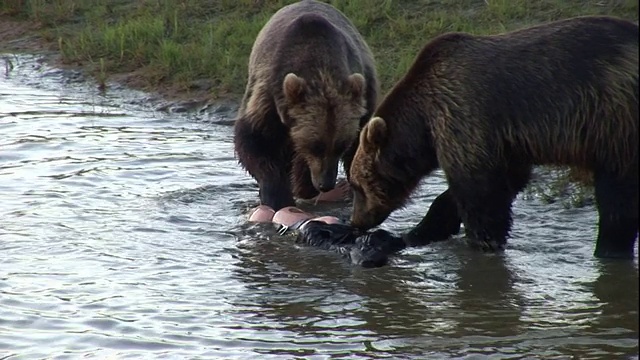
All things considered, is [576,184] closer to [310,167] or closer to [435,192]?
[435,192]

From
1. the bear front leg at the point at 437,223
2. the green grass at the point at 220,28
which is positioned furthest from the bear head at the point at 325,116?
the green grass at the point at 220,28

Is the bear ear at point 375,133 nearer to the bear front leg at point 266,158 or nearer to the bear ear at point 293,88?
the bear ear at point 293,88

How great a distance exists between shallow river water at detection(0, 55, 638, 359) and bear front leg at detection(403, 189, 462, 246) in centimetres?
9

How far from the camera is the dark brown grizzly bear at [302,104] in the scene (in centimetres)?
814

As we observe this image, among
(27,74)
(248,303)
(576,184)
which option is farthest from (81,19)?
(248,303)

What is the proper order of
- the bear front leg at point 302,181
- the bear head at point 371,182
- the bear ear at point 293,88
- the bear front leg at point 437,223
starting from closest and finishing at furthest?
the bear head at point 371,182 < the bear front leg at point 437,223 < the bear ear at point 293,88 < the bear front leg at point 302,181

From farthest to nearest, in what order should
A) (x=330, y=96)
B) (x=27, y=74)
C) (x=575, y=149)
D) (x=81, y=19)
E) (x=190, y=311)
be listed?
(x=81, y=19) → (x=27, y=74) → (x=330, y=96) → (x=575, y=149) → (x=190, y=311)

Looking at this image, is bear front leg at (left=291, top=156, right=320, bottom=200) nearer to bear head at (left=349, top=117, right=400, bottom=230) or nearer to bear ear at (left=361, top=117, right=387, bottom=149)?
bear head at (left=349, top=117, right=400, bottom=230)

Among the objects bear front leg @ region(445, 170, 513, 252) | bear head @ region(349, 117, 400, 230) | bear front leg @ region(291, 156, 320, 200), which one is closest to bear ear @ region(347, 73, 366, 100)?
bear head @ region(349, 117, 400, 230)

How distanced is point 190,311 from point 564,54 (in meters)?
2.45

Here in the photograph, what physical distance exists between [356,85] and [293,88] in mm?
424

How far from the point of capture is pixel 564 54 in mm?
6973

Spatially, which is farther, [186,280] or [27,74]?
[27,74]

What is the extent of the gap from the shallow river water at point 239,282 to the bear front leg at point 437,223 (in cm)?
9
